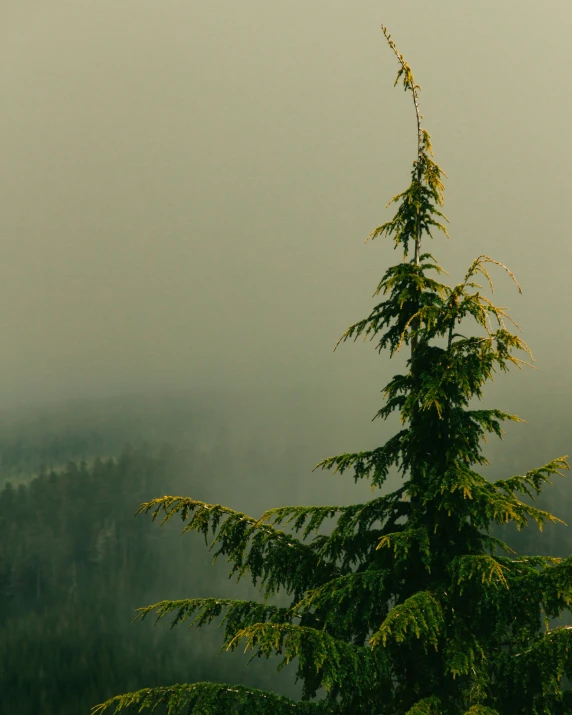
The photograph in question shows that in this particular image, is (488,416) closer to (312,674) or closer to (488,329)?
(488,329)

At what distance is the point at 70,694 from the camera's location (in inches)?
6683

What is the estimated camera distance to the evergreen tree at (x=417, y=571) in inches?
293

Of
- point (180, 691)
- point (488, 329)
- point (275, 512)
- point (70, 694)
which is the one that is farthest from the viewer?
point (70, 694)

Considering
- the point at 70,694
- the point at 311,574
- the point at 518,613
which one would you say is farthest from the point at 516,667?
the point at 70,694

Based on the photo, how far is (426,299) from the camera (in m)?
9.07

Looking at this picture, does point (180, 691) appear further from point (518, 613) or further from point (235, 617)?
point (518, 613)

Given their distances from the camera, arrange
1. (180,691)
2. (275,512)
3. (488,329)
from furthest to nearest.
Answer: (275,512) → (488,329) → (180,691)

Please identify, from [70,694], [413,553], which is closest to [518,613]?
[413,553]

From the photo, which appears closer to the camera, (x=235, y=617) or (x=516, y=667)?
(x=516, y=667)

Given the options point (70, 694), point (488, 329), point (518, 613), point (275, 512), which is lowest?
point (70, 694)

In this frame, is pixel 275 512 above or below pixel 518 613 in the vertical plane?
above

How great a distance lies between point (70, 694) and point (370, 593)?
17994cm

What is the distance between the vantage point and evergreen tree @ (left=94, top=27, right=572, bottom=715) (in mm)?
7430

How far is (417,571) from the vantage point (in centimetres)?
→ 873
